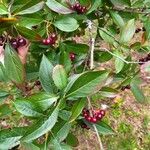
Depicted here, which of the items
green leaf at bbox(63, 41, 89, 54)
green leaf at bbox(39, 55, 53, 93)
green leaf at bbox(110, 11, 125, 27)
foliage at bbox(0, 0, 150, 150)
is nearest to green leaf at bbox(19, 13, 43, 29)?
foliage at bbox(0, 0, 150, 150)

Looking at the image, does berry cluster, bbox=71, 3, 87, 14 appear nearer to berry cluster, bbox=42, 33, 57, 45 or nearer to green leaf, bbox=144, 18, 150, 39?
berry cluster, bbox=42, 33, 57, 45

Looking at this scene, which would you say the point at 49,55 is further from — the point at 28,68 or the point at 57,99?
the point at 57,99

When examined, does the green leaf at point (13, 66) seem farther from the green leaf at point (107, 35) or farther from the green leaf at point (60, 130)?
the green leaf at point (107, 35)

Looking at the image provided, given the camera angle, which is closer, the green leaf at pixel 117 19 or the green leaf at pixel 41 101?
the green leaf at pixel 41 101

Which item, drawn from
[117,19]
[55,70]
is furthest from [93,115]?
[117,19]

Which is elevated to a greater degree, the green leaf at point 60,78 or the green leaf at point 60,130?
the green leaf at point 60,78

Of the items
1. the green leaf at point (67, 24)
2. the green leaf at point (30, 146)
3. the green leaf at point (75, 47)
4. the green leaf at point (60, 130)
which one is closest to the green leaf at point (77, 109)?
the green leaf at point (60, 130)

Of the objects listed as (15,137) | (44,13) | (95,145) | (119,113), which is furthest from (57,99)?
(119,113)
